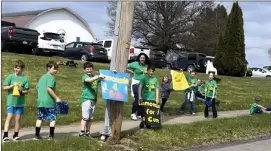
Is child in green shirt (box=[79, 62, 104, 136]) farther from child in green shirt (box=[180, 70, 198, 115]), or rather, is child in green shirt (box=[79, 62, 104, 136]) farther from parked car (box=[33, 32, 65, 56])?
parked car (box=[33, 32, 65, 56])

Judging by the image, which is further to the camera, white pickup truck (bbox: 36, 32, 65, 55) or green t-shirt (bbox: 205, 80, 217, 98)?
white pickup truck (bbox: 36, 32, 65, 55)

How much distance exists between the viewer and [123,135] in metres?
9.44

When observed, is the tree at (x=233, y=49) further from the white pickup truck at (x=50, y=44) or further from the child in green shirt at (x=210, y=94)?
the child in green shirt at (x=210, y=94)

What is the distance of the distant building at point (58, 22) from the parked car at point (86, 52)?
2374cm

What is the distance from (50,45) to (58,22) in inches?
1085

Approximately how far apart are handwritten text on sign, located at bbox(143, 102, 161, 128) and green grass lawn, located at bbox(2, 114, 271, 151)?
195mm

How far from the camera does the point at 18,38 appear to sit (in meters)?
24.5

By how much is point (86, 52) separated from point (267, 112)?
1483 cm

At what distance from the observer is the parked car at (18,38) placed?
79.4 feet

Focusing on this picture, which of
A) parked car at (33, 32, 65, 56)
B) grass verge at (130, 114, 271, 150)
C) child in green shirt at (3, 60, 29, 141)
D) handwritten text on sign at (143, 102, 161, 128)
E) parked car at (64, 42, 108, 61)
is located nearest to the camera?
child in green shirt at (3, 60, 29, 141)

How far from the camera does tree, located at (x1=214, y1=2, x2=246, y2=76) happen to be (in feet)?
97.7

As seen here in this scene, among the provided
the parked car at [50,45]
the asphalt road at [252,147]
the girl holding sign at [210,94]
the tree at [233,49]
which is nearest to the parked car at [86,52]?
the parked car at [50,45]

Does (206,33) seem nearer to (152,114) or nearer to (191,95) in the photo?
(191,95)

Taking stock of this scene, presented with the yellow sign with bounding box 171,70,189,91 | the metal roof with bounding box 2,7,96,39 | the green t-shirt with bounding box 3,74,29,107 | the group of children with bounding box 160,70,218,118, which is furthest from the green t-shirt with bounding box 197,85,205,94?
the metal roof with bounding box 2,7,96,39
